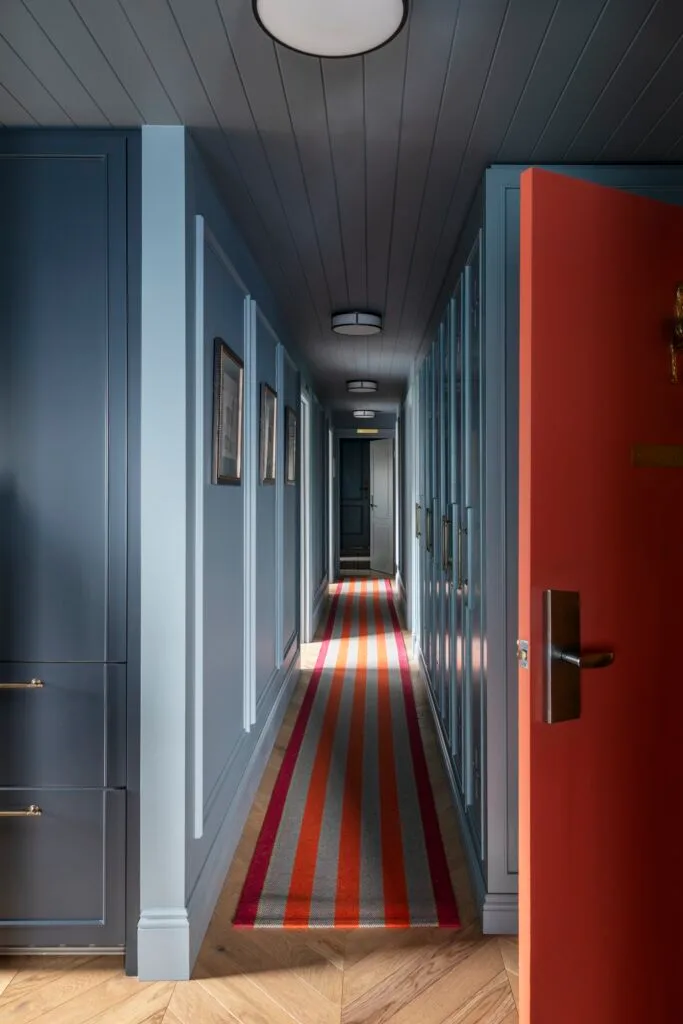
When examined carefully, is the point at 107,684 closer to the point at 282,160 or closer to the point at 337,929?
the point at 337,929

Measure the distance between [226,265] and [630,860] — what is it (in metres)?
2.14

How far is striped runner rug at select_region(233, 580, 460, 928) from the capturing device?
2271 millimetres

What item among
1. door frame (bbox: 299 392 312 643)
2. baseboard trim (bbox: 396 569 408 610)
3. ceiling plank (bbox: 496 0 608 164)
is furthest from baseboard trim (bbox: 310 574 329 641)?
ceiling plank (bbox: 496 0 608 164)

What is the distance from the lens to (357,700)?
4520 mm

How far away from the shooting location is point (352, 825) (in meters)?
2.82

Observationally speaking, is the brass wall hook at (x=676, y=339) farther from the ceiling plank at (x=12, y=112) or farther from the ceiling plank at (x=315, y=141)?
the ceiling plank at (x=12, y=112)

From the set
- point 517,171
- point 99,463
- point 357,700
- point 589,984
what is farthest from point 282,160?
point 357,700

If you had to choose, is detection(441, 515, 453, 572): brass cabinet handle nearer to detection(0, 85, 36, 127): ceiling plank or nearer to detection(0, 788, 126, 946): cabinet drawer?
detection(0, 788, 126, 946): cabinet drawer

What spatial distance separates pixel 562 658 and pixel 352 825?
181 centimetres

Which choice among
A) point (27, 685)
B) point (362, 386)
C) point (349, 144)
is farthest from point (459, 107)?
point (362, 386)

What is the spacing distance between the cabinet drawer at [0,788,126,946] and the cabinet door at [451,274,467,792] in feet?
4.49

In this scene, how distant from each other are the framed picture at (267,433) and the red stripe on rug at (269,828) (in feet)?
4.53

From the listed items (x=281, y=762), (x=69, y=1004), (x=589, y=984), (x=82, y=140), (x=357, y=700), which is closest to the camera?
(x=589, y=984)

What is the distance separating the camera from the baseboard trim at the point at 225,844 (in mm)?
2032
